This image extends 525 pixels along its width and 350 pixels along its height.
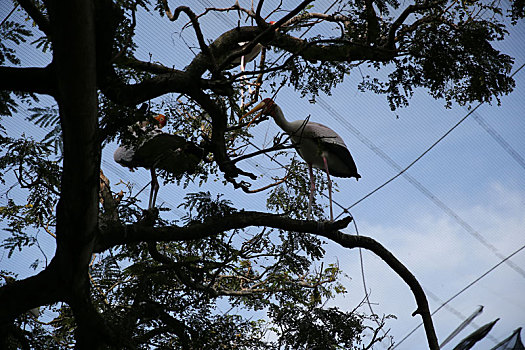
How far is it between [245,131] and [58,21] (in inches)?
101

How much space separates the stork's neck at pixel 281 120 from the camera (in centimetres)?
378

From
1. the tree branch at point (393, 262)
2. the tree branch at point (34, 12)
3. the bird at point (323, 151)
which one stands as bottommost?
the tree branch at point (393, 262)

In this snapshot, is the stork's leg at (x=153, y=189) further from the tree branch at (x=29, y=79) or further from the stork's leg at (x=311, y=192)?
the tree branch at (x=29, y=79)

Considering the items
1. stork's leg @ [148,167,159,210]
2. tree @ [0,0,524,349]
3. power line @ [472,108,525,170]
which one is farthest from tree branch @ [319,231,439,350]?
power line @ [472,108,525,170]

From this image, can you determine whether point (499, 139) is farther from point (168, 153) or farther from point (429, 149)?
point (168, 153)

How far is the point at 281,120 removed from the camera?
3803 mm

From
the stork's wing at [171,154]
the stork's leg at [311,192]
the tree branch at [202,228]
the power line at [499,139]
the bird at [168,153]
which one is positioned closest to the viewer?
the tree branch at [202,228]

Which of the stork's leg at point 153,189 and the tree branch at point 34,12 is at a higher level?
the stork's leg at point 153,189

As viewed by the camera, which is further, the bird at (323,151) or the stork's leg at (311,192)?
the bird at (323,151)

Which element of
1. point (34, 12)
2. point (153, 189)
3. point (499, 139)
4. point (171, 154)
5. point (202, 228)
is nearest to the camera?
point (34, 12)

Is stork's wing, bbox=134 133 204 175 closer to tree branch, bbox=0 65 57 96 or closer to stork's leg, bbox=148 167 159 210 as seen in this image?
stork's leg, bbox=148 167 159 210

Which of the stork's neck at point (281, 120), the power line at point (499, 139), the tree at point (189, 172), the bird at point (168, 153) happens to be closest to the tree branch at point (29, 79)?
the tree at point (189, 172)

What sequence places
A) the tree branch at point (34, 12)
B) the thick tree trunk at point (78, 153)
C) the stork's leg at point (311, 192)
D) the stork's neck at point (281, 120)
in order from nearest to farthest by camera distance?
the thick tree trunk at point (78, 153) < the tree branch at point (34, 12) < the stork's leg at point (311, 192) < the stork's neck at point (281, 120)

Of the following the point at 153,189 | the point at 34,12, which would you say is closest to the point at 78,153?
the point at 34,12
